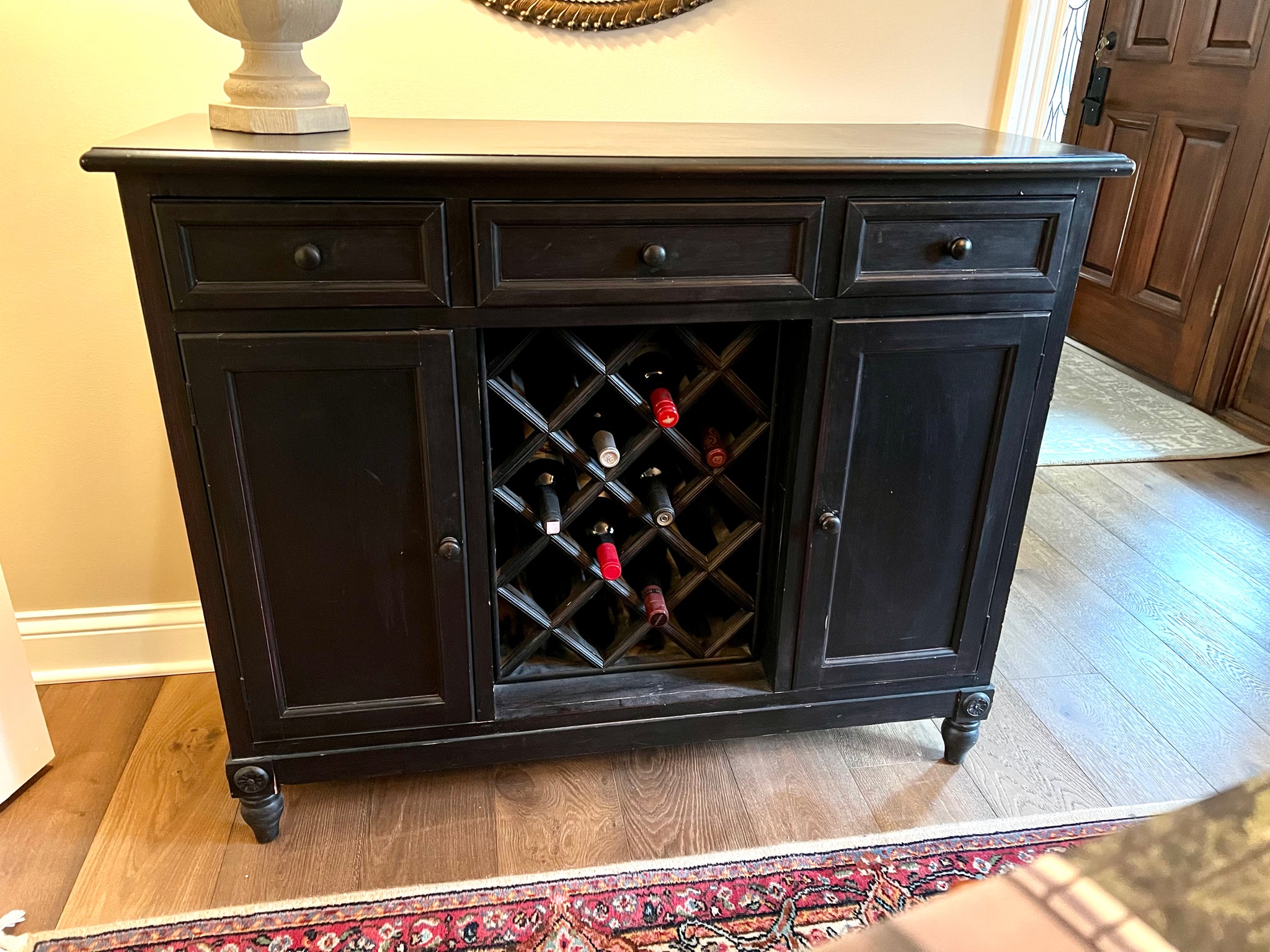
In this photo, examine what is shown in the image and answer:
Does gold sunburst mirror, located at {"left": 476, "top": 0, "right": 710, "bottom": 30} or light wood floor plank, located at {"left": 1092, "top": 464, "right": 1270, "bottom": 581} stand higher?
gold sunburst mirror, located at {"left": 476, "top": 0, "right": 710, "bottom": 30}

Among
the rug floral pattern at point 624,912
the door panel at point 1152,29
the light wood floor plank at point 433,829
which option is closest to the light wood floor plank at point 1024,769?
the rug floral pattern at point 624,912

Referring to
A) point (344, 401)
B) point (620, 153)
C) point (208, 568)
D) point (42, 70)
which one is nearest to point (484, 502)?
point (344, 401)

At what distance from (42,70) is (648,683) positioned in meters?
1.39

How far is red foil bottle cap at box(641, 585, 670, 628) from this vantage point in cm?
145

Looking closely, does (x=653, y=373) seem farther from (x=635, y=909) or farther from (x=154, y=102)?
(x=154, y=102)

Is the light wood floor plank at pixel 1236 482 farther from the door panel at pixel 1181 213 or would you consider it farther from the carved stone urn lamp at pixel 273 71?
the carved stone urn lamp at pixel 273 71

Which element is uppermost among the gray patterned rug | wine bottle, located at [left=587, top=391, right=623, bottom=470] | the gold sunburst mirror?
the gold sunburst mirror

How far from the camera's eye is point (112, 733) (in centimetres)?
168

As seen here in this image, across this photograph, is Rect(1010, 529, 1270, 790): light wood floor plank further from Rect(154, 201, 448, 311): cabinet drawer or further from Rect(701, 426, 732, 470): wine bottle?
Rect(154, 201, 448, 311): cabinet drawer

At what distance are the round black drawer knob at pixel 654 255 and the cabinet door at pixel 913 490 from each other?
0.28 meters

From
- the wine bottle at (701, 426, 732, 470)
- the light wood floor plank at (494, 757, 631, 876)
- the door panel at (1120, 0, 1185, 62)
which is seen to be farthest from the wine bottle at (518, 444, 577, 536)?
the door panel at (1120, 0, 1185, 62)

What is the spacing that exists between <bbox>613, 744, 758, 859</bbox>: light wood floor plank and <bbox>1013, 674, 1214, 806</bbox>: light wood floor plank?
0.66 meters

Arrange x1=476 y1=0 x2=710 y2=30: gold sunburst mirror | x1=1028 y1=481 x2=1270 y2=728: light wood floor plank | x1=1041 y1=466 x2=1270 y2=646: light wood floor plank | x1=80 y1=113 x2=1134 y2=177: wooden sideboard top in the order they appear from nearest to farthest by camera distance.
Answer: x1=80 y1=113 x2=1134 y2=177: wooden sideboard top → x1=476 y1=0 x2=710 y2=30: gold sunburst mirror → x1=1028 y1=481 x2=1270 y2=728: light wood floor plank → x1=1041 y1=466 x2=1270 y2=646: light wood floor plank

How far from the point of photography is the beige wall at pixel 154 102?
1459 mm
